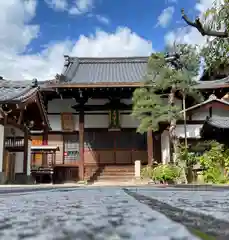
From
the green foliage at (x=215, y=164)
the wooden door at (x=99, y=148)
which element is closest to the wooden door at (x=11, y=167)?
the wooden door at (x=99, y=148)

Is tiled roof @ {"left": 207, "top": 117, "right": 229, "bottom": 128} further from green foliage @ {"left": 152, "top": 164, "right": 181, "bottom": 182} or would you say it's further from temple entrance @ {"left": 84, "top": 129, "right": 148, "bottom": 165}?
temple entrance @ {"left": 84, "top": 129, "right": 148, "bottom": 165}

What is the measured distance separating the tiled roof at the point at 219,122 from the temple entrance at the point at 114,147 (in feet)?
10.2

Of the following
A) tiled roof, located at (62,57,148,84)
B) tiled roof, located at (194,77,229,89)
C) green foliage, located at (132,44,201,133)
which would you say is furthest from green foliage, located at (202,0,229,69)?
tiled roof, located at (62,57,148,84)

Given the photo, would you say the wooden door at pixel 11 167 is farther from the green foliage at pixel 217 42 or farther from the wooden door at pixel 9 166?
the green foliage at pixel 217 42

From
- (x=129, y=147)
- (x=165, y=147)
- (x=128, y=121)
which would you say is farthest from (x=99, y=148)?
(x=165, y=147)

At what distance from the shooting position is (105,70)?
50.2 ft

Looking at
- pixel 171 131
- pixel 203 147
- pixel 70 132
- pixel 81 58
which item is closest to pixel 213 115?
pixel 203 147

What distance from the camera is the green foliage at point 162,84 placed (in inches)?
385

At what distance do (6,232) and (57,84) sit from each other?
11.0m

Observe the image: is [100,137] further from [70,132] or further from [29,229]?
[29,229]

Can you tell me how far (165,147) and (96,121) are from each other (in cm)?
307

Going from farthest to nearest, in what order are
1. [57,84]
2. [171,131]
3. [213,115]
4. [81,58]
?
[81,58] → [213,115] → [57,84] → [171,131]

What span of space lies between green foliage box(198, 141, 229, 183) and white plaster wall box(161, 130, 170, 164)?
2.52m

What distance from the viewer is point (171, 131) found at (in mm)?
9914
